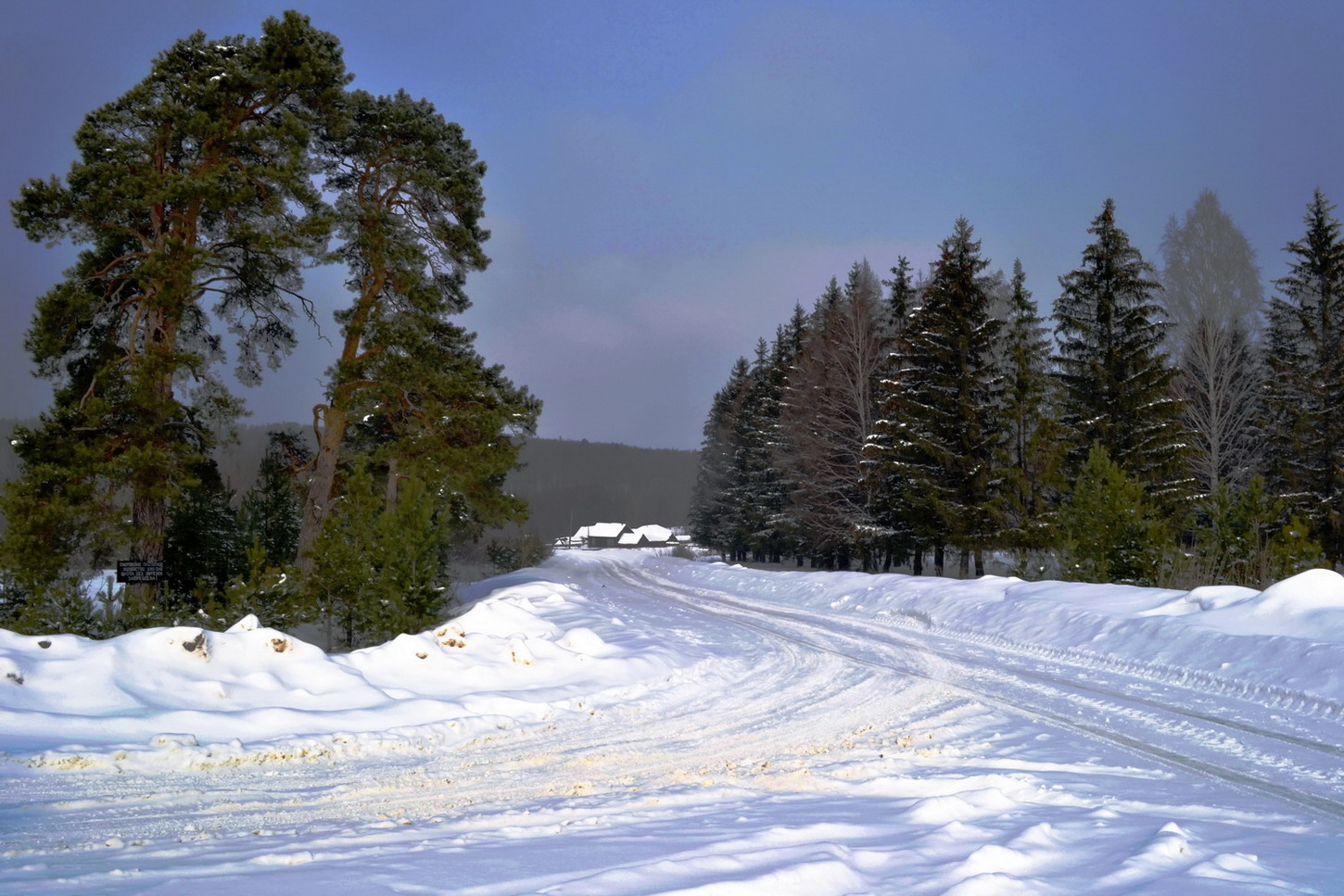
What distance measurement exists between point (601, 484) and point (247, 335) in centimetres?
15340

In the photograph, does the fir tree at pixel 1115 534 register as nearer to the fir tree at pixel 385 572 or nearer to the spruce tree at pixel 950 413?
the spruce tree at pixel 950 413

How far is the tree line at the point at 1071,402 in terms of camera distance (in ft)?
83.9

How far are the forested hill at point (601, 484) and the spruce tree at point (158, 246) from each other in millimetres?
113490

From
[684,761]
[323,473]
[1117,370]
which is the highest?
[1117,370]

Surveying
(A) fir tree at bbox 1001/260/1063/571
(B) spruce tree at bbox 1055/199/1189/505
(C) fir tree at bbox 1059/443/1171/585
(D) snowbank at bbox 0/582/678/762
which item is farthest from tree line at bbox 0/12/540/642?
(B) spruce tree at bbox 1055/199/1189/505

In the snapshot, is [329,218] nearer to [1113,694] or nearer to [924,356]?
[1113,694]

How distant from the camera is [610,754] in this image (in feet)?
22.1

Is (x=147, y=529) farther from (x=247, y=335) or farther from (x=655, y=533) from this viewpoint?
(x=655, y=533)

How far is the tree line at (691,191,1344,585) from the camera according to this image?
25562 millimetres

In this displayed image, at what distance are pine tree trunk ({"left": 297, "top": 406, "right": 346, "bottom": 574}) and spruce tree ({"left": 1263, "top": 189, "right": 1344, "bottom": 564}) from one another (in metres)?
27.1

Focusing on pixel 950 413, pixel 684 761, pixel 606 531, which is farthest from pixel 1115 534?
pixel 606 531

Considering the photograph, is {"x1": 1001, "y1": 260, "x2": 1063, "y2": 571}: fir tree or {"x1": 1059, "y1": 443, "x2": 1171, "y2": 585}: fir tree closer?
{"x1": 1059, "y1": 443, "x2": 1171, "y2": 585}: fir tree

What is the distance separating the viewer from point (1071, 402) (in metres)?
26.7

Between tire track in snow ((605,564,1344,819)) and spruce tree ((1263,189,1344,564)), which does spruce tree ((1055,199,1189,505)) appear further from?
tire track in snow ((605,564,1344,819))
